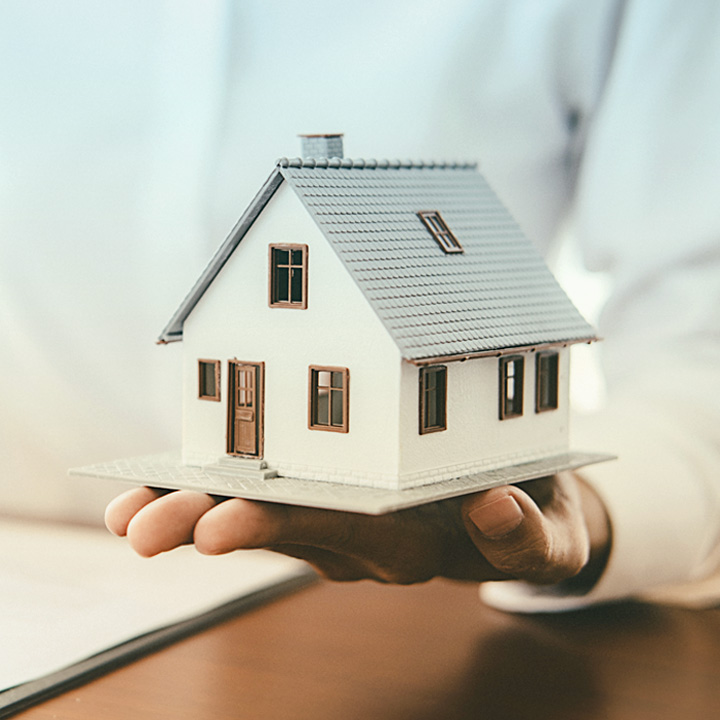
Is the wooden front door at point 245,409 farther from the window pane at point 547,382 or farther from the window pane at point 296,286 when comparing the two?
the window pane at point 547,382

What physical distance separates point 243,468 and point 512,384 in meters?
0.46

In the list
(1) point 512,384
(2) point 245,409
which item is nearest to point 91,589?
(2) point 245,409

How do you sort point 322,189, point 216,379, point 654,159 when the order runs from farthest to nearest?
point 654,159
point 216,379
point 322,189

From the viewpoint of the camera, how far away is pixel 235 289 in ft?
4.98

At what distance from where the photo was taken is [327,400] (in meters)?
1.46

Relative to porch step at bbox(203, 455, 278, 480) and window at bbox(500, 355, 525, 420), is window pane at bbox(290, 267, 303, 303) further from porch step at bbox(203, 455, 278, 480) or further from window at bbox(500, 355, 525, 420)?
window at bbox(500, 355, 525, 420)

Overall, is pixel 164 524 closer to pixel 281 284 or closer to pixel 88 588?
pixel 281 284

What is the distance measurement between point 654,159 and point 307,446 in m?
1.20

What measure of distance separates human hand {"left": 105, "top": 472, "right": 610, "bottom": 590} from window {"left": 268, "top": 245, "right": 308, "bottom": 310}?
0.30 metres

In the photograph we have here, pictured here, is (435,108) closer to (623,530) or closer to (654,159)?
(654,159)

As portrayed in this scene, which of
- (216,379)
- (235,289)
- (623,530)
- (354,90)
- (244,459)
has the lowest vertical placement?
(623,530)

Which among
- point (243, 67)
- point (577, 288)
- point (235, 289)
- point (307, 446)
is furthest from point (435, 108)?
point (307, 446)

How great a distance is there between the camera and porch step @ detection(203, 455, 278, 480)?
1.46 metres

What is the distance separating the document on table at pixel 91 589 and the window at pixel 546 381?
819 mm
